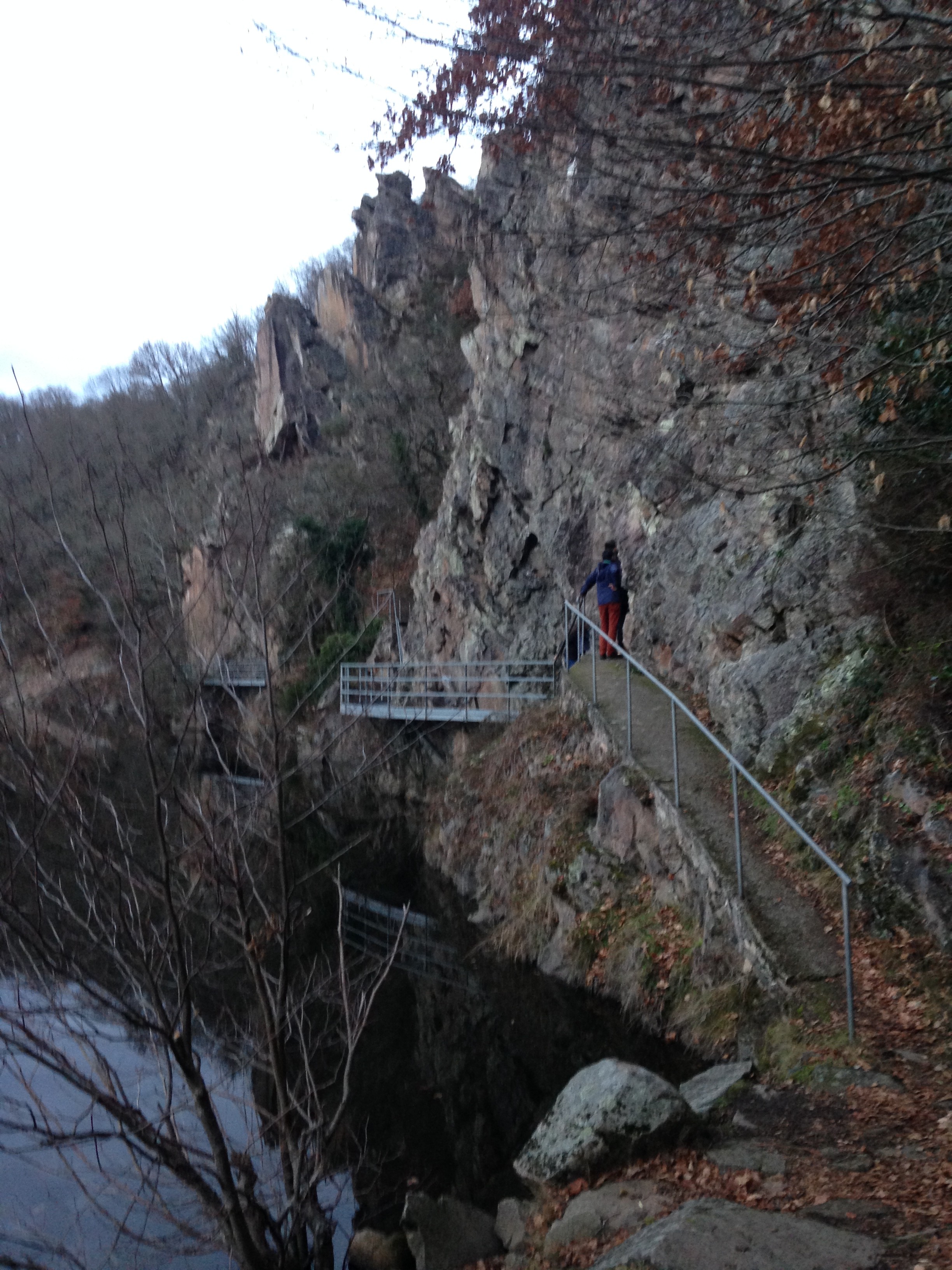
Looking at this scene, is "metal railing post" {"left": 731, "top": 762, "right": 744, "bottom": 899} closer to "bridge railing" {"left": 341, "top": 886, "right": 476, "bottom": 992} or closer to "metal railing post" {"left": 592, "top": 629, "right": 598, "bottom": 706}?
"metal railing post" {"left": 592, "top": 629, "right": 598, "bottom": 706}

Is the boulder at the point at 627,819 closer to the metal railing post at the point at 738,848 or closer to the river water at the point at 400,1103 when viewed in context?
the river water at the point at 400,1103

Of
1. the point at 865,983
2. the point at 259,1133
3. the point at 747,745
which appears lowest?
the point at 259,1133

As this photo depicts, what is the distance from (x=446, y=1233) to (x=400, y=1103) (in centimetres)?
330

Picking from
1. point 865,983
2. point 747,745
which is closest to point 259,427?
point 747,745

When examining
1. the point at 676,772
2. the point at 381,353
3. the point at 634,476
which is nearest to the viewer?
the point at 676,772

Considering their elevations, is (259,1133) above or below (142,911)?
below

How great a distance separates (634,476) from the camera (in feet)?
47.4

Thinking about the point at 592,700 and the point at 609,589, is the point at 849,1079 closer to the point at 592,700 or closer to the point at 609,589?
the point at 592,700

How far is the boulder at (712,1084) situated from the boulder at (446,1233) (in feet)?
5.13

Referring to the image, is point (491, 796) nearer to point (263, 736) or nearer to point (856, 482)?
point (856, 482)

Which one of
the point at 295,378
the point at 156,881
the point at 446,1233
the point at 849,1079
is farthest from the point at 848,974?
the point at 295,378

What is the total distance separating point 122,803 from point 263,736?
130 cm

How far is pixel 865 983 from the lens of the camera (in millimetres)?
6277

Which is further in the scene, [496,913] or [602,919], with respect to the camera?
[496,913]
